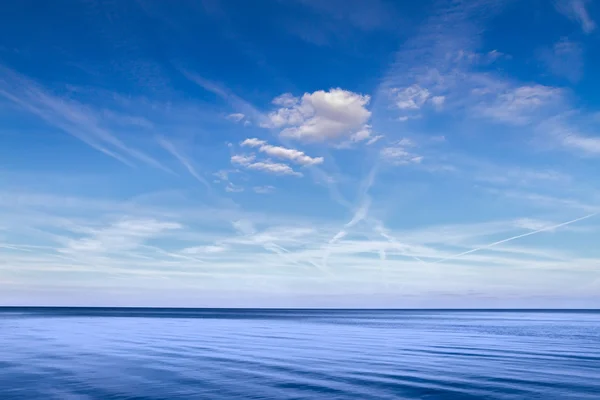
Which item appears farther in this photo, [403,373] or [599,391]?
[403,373]

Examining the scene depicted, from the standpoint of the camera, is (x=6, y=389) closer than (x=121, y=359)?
Yes

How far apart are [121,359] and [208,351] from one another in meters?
8.13

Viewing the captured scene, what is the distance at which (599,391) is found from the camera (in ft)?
68.8

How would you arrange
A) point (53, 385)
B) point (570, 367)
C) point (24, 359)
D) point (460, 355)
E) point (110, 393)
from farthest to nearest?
point (460, 355)
point (24, 359)
point (570, 367)
point (53, 385)
point (110, 393)

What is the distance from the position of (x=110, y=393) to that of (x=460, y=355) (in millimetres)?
25763

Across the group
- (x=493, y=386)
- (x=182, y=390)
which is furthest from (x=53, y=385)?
(x=493, y=386)

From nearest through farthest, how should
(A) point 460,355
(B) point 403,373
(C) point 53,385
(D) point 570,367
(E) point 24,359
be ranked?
(C) point 53,385
(B) point 403,373
(D) point 570,367
(E) point 24,359
(A) point 460,355

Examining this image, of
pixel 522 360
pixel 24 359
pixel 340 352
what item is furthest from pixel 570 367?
pixel 24 359

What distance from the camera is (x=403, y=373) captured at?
26109 millimetres

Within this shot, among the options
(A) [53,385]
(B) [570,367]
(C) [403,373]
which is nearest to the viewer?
(A) [53,385]

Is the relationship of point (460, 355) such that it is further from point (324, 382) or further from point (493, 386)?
point (324, 382)

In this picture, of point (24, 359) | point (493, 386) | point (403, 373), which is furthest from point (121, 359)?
point (493, 386)

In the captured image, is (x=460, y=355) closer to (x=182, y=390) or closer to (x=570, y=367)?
(x=570, y=367)

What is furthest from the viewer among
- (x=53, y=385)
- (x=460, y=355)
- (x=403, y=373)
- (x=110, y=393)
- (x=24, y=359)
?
(x=460, y=355)
